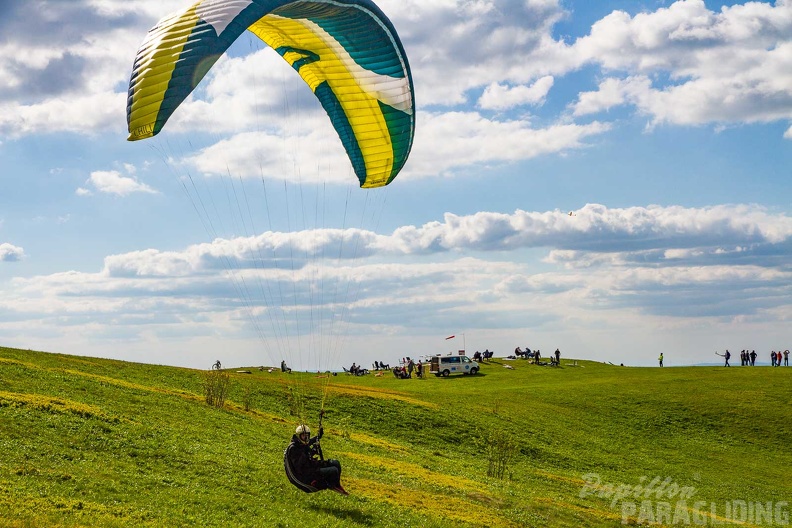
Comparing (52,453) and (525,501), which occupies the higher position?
(52,453)

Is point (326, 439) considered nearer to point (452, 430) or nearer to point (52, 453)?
point (452, 430)

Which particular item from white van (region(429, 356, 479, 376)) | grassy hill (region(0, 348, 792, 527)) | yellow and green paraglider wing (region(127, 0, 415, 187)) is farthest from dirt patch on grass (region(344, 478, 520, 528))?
white van (region(429, 356, 479, 376))

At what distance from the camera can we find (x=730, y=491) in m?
35.3

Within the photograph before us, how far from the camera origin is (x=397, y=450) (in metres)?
32.7

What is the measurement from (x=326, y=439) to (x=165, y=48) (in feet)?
67.2

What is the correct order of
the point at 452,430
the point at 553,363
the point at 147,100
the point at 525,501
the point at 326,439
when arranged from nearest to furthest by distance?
the point at 147,100 < the point at 525,501 < the point at 326,439 < the point at 452,430 < the point at 553,363

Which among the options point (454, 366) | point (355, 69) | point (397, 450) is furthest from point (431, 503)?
point (454, 366)

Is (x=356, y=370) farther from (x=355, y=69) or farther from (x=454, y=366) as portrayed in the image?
(x=355, y=69)

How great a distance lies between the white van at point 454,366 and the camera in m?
68.4

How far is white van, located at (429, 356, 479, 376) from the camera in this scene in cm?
6838

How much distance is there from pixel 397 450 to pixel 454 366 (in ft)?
119

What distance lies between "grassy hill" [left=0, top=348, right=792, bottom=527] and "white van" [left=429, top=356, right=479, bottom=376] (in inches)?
266

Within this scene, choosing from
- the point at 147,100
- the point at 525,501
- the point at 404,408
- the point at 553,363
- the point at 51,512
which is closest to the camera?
the point at 147,100

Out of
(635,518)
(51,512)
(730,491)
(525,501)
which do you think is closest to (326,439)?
(525,501)
